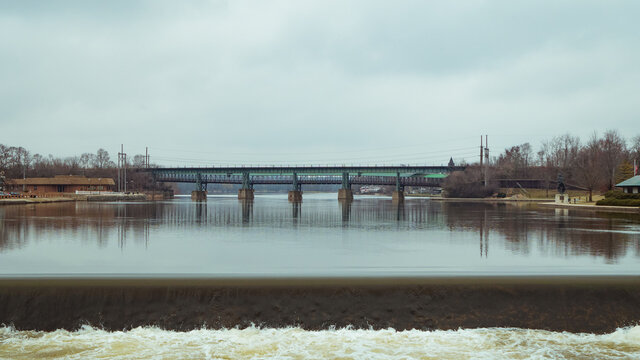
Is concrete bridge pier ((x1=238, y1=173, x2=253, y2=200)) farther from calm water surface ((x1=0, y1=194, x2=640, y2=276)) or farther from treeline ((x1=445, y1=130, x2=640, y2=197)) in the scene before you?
calm water surface ((x1=0, y1=194, x2=640, y2=276))

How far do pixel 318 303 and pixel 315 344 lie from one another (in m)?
1.71

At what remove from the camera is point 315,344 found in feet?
44.2

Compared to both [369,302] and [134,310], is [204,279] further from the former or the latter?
[369,302]

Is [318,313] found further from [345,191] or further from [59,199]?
[345,191]

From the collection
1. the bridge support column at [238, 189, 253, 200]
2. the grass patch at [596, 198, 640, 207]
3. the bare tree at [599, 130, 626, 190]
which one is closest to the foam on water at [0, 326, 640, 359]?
the grass patch at [596, 198, 640, 207]

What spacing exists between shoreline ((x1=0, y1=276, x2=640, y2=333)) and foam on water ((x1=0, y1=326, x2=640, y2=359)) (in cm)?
32

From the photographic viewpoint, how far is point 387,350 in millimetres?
13125

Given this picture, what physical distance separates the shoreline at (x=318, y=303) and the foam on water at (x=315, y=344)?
319mm

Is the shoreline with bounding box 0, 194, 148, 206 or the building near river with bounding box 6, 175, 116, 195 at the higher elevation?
the building near river with bounding box 6, 175, 116, 195

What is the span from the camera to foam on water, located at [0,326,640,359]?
41.8 ft

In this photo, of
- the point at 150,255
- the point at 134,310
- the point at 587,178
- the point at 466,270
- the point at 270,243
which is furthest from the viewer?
the point at 587,178

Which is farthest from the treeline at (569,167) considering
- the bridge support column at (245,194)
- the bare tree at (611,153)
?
the bridge support column at (245,194)

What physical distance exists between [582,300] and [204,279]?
1155cm

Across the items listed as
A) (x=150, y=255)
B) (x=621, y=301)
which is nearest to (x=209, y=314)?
(x=150, y=255)
